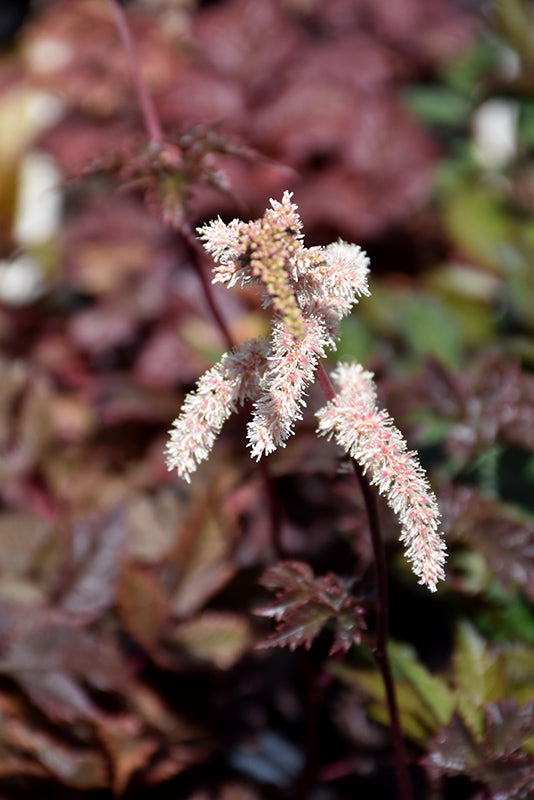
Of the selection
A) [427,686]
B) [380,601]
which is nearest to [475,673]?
[427,686]

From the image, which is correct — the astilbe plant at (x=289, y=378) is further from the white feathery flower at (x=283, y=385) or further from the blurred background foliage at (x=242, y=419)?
the blurred background foliage at (x=242, y=419)

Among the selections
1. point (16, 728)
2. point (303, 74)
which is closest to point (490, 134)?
point (303, 74)

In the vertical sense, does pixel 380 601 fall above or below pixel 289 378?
below

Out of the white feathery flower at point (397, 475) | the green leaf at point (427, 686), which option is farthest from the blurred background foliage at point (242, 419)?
the white feathery flower at point (397, 475)

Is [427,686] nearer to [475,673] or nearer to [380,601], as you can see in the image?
[475,673]

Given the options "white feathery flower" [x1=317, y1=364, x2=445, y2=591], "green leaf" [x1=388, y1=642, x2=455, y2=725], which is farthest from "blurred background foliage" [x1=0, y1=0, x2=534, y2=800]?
"white feathery flower" [x1=317, y1=364, x2=445, y2=591]

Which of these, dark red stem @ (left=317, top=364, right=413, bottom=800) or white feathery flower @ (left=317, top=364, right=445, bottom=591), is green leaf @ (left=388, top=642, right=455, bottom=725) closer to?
dark red stem @ (left=317, top=364, right=413, bottom=800)

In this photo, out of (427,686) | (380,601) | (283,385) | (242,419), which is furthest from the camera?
(242,419)

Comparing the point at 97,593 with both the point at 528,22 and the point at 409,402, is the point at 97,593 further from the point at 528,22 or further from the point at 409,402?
the point at 528,22
